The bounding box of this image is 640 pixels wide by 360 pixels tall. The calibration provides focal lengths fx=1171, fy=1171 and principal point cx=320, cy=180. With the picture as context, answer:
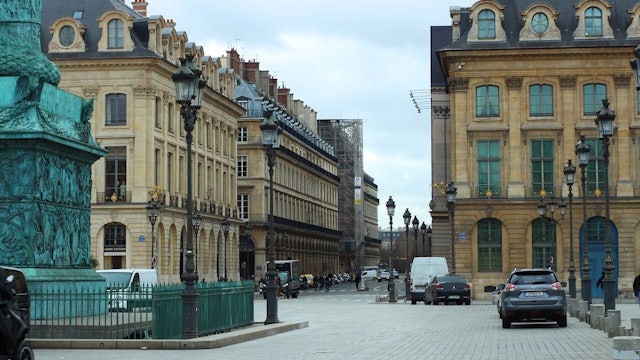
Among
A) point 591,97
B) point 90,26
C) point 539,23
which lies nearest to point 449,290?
point 591,97

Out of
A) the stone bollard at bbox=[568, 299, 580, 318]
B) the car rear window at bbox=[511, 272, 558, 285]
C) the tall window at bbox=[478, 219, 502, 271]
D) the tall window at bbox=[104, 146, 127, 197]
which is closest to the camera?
the car rear window at bbox=[511, 272, 558, 285]

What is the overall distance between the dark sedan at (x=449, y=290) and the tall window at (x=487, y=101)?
14603 millimetres

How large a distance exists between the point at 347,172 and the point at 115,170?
7915cm

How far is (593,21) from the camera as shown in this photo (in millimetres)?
64438

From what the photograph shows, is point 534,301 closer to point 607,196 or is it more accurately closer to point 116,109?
point 607,196

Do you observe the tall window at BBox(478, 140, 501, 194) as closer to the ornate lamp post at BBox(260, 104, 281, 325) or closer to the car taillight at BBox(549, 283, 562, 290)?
the ornate lamp post at BBox(260, 104, 281, 325)

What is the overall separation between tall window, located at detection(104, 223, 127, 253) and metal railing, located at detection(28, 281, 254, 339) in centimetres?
4528

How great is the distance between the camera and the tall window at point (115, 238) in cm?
6950

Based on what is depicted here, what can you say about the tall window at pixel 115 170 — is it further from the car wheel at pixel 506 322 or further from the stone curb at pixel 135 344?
the stone curb at pixel 135 344

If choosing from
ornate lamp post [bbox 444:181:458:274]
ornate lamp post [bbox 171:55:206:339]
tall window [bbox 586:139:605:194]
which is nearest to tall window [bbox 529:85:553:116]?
tall window [bbox 586:139:605:194]

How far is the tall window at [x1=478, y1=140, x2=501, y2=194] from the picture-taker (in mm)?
63969

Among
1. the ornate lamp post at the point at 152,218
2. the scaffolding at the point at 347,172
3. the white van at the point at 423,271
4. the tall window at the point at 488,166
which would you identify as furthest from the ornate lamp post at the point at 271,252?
the scaffolding at the point at 347,172

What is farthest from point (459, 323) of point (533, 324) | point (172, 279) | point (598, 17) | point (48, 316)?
point (172, 279)

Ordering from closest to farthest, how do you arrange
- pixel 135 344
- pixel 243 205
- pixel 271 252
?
pixel 135 344
pixel 271 252
pixel 243 205
